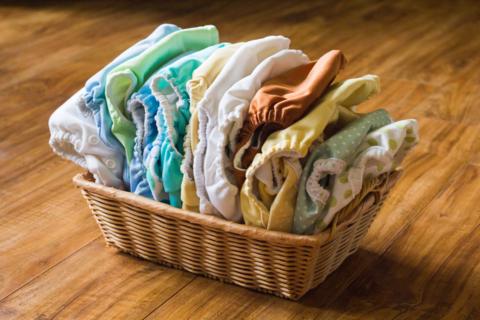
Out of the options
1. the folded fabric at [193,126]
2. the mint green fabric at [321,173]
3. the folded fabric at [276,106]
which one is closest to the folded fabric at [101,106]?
the folded fabric at [193,126]

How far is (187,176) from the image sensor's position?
145 cm

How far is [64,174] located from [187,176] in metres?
0.65

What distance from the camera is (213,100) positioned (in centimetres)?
142

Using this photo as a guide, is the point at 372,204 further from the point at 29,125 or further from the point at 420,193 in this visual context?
the point at 29,125

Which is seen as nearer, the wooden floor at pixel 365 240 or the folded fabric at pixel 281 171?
the folded fabric at pixel 281 171

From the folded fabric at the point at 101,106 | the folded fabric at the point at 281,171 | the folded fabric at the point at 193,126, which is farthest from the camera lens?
the folded fabric at the point at 101,106

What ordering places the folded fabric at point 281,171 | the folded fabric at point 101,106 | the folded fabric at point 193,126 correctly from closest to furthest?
the folded fabric at point 281,171
the folded fabric at point 193,126
the folded fabric at point 101,106

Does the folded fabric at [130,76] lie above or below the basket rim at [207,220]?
above

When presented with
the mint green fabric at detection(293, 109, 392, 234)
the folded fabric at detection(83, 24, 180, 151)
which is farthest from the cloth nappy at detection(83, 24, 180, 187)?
the mint green fabric at detection(293, 109, 392, 234)

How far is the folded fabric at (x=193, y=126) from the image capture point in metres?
1.44

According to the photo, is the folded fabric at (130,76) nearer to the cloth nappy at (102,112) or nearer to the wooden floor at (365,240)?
the cloth nappy at (102,112)

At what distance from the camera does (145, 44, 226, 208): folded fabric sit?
148cm

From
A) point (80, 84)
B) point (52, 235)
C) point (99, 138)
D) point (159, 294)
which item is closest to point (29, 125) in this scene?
point (80, 84)

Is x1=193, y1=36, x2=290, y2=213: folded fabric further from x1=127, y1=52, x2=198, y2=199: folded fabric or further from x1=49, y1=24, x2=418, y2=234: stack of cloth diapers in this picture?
x1=127, y1=52, x2=198, y2=199: folded fabric
